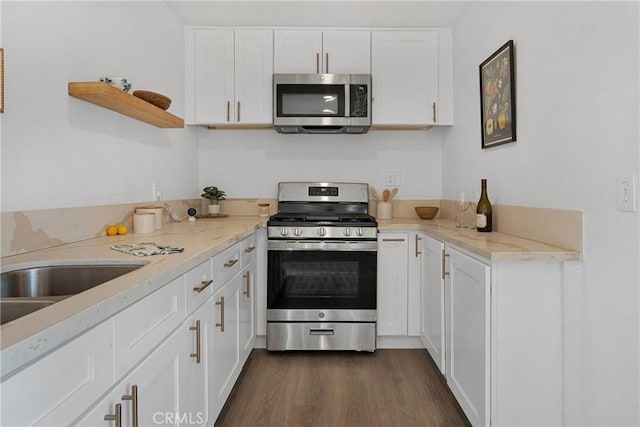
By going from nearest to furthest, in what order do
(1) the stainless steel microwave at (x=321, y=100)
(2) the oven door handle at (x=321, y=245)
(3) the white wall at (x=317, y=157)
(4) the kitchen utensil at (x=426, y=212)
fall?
(2) the oven door handle at (x=321, y=245), (1) the stainless steel microwave at (x=321, y=100), (4) the kitchen utensil at (x=426, y=212), (3) the white wall at (x=317, y=157)

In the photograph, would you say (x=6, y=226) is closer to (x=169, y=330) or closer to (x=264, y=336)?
(x=169, y=330)

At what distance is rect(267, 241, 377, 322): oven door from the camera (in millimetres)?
2660

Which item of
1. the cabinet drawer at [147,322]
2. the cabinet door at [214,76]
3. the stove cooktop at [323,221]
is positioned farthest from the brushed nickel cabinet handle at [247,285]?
the cabinet door at [214,76]

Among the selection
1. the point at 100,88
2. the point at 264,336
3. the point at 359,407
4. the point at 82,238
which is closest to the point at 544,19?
the point at 100,88

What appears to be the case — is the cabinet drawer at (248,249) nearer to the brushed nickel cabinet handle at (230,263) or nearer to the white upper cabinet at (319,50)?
the brushed nickel cabinet handle at (230,263)

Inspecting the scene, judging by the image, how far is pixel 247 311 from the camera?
2.44m

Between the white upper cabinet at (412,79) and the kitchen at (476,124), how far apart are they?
0.15m

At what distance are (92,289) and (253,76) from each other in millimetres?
2431

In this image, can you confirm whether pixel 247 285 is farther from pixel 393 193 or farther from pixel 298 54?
pixel 298 54

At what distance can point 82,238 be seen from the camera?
1.71 meters

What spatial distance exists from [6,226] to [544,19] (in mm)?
2300

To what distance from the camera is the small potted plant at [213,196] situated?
3.17 meters

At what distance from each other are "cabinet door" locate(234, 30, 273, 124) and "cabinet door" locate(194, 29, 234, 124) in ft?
0.18

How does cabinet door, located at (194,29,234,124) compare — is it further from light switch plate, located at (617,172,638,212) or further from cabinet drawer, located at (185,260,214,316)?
light switch plate, located at (617,172,638,212)
